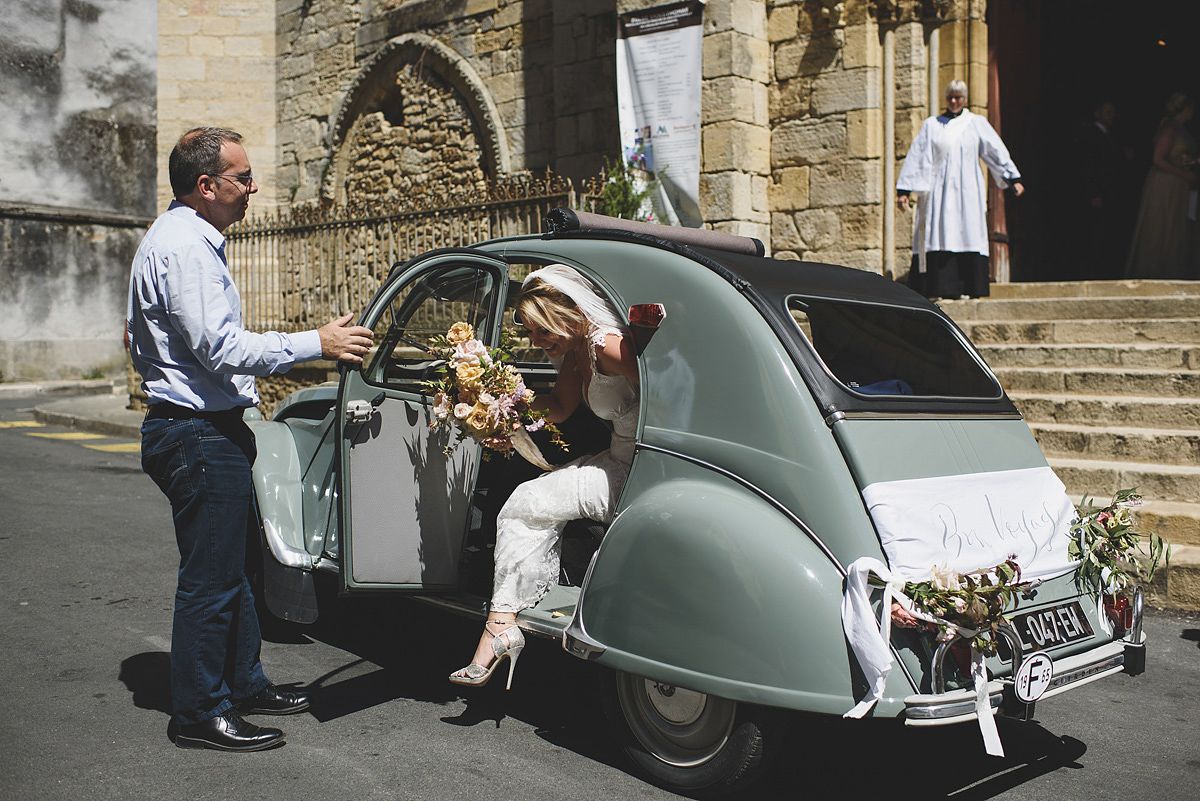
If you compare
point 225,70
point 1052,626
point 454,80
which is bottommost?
point 1052,626

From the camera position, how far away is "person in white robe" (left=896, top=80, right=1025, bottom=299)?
8953 mm

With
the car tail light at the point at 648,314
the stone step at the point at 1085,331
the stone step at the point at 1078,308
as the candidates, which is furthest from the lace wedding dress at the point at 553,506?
the stone step at the point at 1078,308

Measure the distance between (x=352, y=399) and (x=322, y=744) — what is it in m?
1.34

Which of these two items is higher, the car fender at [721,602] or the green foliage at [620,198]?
the green foliage at [620,198]

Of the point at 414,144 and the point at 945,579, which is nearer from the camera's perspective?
the point at 945,579

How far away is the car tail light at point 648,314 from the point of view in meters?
3.44

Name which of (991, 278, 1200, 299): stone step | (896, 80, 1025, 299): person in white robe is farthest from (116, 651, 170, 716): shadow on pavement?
(991, 278, 1200, 299): stone step

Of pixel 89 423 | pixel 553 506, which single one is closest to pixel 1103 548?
pixel 553 506

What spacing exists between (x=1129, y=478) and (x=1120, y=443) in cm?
45

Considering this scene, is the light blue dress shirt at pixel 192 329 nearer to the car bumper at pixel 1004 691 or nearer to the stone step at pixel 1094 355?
the car bumper at pixel 1004 691

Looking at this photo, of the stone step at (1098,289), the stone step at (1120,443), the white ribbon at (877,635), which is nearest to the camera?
the white ribbon at (877,635)

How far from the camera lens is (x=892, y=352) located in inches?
150

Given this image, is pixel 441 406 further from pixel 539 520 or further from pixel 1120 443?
pixel 1120 443

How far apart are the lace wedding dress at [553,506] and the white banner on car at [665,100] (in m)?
7.15
